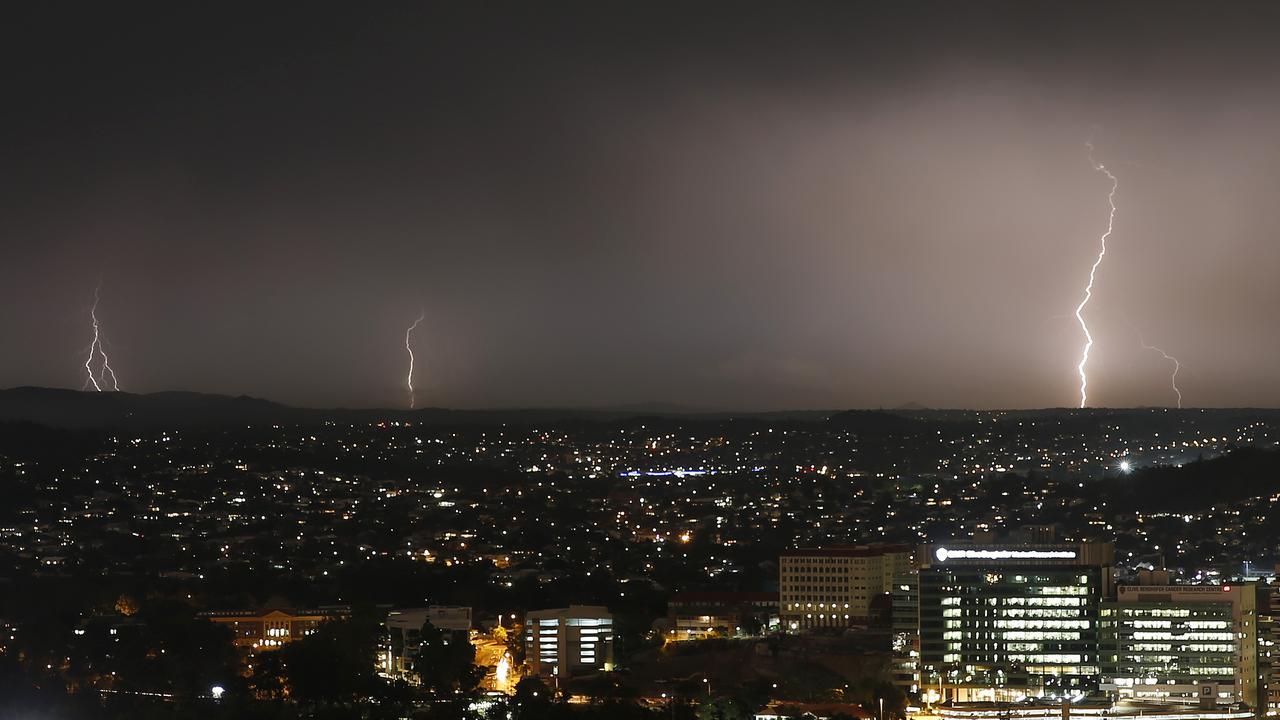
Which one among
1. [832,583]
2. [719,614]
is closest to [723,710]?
[719,614]

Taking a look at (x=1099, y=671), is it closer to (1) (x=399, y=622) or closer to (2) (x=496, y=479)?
(1) (x=399, y=622)

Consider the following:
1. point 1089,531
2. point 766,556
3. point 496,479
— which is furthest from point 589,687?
point 496,479

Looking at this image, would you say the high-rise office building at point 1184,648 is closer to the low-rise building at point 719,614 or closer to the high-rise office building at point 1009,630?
the high-rise office building at point 1009,630

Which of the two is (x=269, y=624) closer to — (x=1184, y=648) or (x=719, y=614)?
(x=719, y=614)

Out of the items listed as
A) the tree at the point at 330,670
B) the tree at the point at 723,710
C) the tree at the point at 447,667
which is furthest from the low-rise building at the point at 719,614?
the tree at the point at 723,710

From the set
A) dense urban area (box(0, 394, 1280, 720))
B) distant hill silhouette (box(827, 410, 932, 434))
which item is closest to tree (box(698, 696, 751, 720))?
dense urban area (box(0, 394, 1280, 720))
